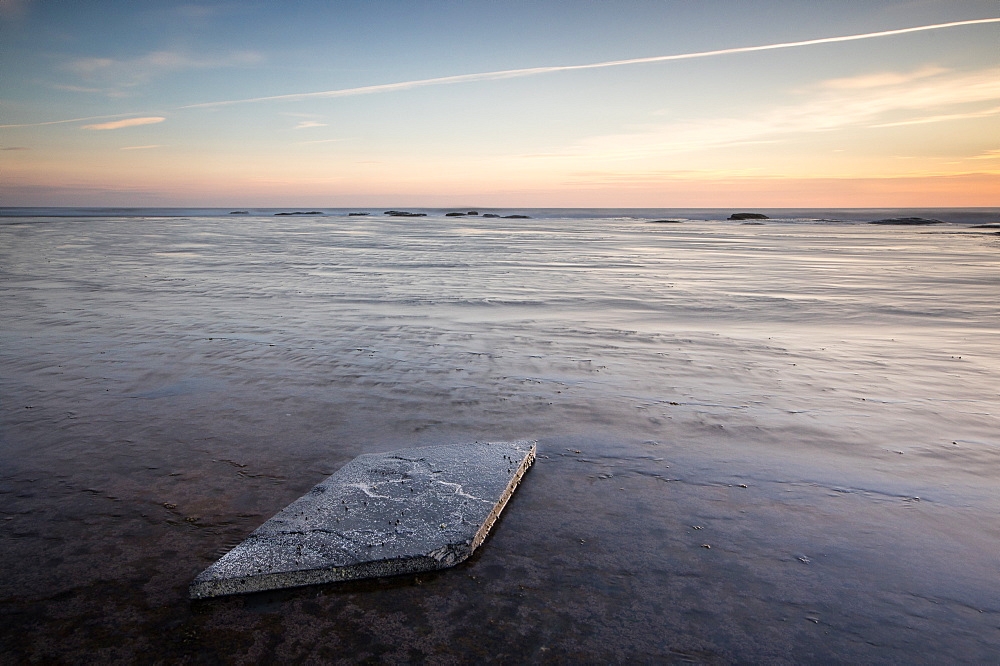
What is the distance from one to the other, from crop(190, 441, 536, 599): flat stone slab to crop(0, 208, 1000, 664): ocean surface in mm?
91

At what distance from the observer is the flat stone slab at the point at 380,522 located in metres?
2.64

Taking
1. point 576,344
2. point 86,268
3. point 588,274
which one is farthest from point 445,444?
point 86,268

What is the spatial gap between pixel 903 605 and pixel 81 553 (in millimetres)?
3683

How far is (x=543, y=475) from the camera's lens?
374 cm

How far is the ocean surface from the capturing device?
2.36 metres

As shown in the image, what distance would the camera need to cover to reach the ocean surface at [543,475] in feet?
7.75

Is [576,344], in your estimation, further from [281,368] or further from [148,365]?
[148,365]

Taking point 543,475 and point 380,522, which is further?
point 543,475

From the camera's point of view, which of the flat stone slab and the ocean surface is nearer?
the ocean surface

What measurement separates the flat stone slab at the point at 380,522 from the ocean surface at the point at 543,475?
0.09 metres

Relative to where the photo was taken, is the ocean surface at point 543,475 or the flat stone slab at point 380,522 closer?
the ocean surface at point 543,475

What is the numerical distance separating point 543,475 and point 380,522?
113 centimetres

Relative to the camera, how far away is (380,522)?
9.97ft

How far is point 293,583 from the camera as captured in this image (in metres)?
2.63
